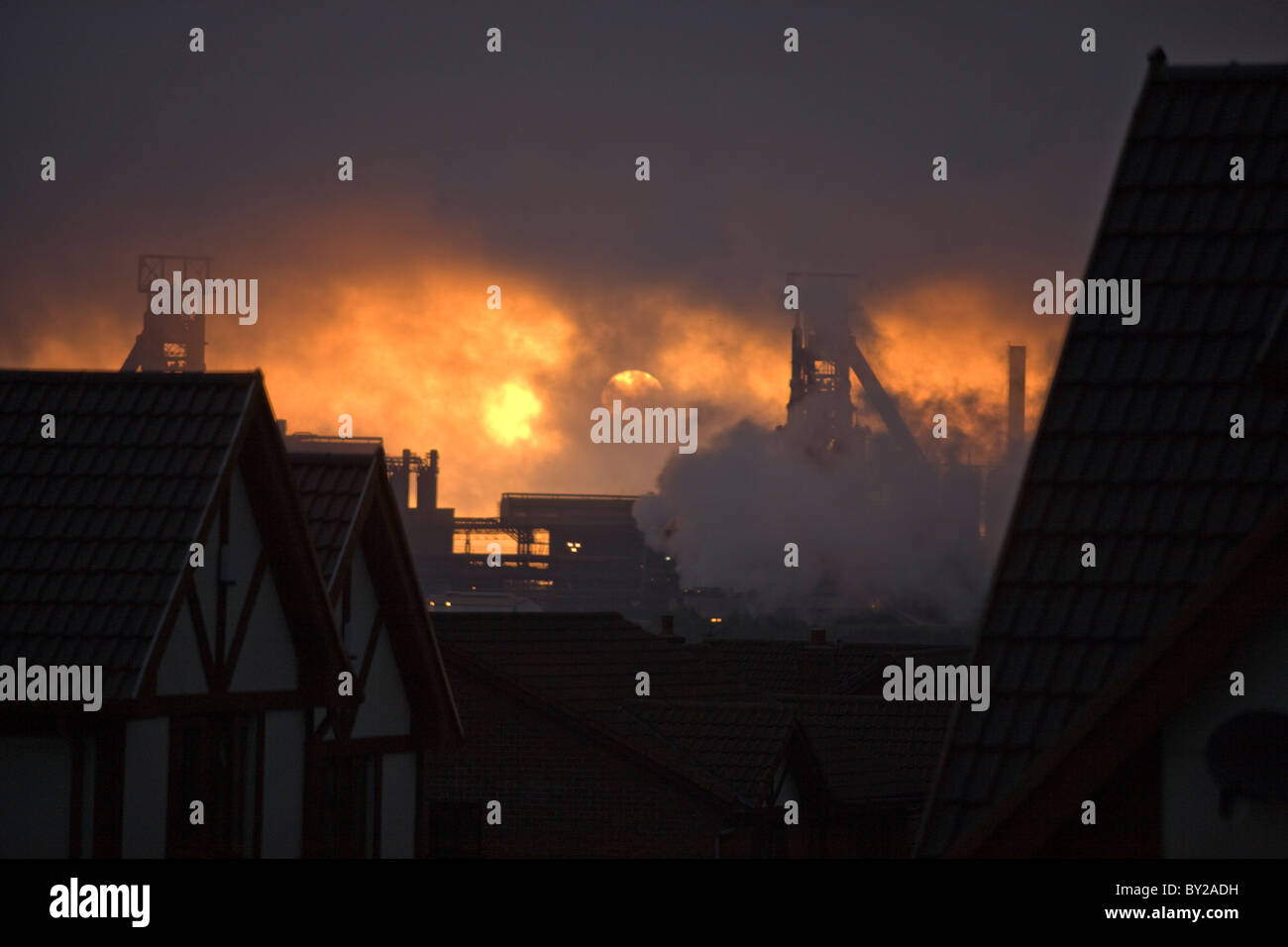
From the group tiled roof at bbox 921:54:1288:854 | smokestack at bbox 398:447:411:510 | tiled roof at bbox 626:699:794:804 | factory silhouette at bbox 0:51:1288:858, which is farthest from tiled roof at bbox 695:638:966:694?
smokestack at bbox 398:447:411:510

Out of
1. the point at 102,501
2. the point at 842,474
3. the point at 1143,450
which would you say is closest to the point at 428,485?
the point at 842,474

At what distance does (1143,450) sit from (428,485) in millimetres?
127622

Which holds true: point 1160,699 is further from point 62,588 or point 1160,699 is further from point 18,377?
point 18,377

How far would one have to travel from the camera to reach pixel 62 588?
1250 centimetres

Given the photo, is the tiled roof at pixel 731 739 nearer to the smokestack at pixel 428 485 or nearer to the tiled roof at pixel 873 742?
the tiled roof at pixel 873 742

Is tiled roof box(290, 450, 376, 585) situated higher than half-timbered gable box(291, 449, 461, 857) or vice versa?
tiled roof box(290, 450, 376, 585)

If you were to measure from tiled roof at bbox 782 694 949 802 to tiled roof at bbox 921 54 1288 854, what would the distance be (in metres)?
19.4

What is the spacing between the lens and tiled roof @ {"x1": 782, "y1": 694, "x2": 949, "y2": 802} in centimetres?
2773

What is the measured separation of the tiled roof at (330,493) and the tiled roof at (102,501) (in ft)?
7.83

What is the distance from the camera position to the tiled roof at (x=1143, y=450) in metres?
6.95

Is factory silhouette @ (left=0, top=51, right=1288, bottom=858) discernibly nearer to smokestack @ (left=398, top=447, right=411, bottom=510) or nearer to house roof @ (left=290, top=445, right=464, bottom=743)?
house roof @ (left=290, top=445, right=464, bottom=743)

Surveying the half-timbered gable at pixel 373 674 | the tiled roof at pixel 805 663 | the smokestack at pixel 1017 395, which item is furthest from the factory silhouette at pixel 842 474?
the half-timbered gable at pixel 373 674

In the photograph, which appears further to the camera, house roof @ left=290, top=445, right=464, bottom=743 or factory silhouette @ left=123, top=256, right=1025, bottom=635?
factory silhouette @ left=123, top=256, right=1025, bottom=635

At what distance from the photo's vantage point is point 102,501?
42.8 ft
